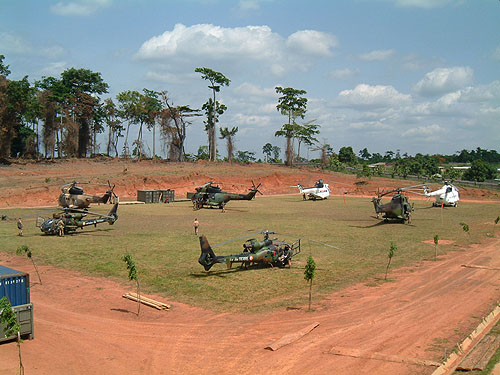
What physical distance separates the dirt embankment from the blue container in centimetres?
4101

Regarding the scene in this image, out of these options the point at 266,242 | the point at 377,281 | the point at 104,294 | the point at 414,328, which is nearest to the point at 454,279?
the point at 377,281

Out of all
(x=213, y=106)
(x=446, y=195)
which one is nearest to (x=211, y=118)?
(x=213, y=106)

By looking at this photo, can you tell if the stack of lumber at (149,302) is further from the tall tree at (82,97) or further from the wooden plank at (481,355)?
the tall tree at (82,97)

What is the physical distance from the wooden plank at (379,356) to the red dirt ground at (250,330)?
7cm

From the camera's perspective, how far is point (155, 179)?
2699 inches

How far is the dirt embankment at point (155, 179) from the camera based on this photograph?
5466 cm

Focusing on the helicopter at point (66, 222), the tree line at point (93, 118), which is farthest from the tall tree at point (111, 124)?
the helicopter at point (66, 222)

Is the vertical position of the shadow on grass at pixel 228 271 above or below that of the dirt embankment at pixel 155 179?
below

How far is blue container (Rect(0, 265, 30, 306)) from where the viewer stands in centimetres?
1287

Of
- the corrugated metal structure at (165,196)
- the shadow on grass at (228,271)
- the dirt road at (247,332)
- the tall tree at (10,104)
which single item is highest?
the tall tree at (10,104)

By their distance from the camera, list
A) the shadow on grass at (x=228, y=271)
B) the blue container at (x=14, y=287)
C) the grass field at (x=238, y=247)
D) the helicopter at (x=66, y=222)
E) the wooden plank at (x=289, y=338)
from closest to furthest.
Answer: the wooden plank at (x=289, y=338) → the blue container at (x=14, y=287) → the grass field at (x=238, y=247) → the shadow on grass at (x=228, y=271) → the helicopter at (x=66, y=222)

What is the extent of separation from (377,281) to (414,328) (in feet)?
19.7

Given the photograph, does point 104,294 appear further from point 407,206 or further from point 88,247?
point 407,206

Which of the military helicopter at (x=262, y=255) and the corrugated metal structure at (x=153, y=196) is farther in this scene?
the corrugated metal structure at (x=153, y=196)
